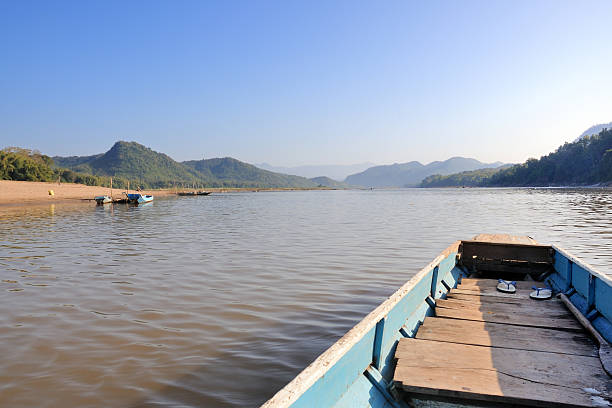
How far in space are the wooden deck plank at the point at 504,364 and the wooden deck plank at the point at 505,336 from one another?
174 millimetres

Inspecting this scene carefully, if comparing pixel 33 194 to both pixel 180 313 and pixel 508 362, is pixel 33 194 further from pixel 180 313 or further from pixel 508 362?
pixel 508 362

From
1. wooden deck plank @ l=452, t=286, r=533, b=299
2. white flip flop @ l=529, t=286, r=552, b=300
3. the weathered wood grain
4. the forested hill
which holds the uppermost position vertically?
the forested hill

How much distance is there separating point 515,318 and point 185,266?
9112mm

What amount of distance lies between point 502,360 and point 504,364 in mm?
100

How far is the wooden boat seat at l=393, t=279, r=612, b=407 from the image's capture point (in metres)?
3.01

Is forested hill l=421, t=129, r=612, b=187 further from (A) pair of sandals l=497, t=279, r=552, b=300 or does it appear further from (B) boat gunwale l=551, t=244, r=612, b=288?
(A) pair of sandals l=497, t=279, r=552, b=300

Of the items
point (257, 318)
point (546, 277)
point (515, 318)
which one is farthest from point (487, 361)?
point (546, 277)

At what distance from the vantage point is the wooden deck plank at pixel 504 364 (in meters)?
3.23

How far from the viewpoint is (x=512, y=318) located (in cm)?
512

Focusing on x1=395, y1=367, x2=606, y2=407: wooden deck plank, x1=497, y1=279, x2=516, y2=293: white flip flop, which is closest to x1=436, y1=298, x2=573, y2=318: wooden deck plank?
x1=497, y1=279, x2=516, y2=293: white flip flop

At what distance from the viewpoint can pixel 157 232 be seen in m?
21.0

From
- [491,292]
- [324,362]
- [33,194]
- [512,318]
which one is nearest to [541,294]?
[491,292]

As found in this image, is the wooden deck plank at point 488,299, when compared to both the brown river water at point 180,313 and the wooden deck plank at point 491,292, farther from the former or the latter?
the brown river water at point 180,313

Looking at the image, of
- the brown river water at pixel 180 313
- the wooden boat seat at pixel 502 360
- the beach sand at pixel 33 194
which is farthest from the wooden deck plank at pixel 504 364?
the beach sand at pixel 33 194
